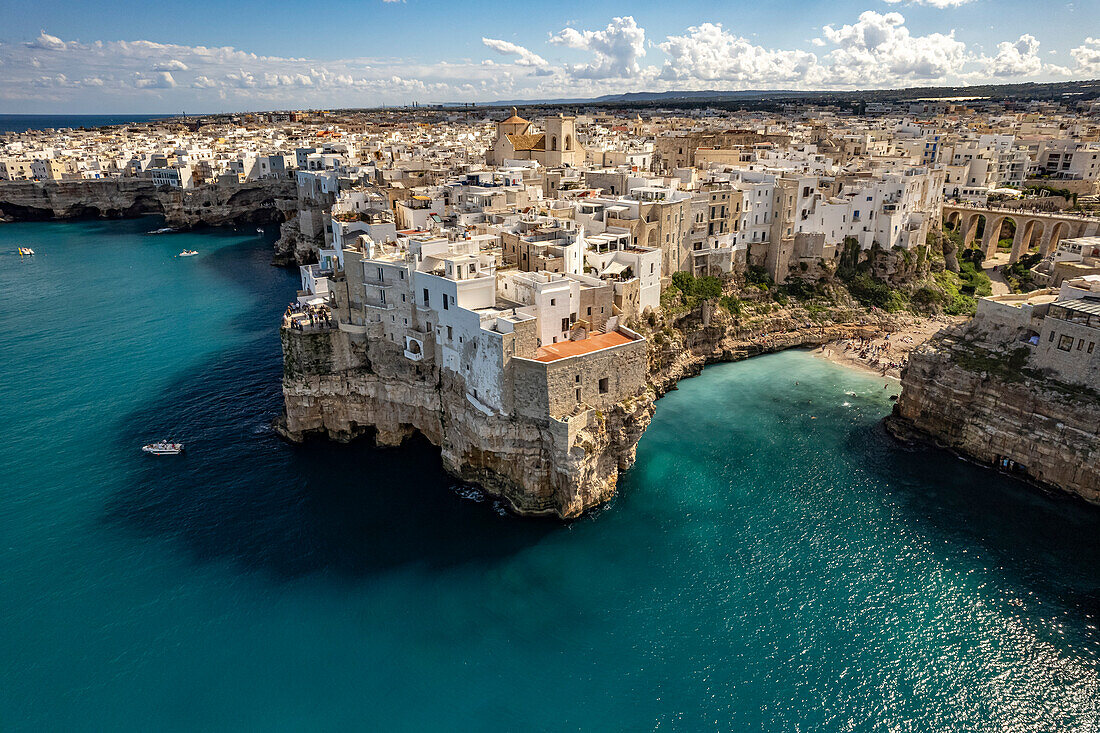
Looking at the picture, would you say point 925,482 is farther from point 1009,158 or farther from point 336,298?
point 1009,158

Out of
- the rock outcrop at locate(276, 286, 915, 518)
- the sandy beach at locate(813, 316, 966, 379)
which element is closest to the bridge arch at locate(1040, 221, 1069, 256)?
the sandy beach at locate(813, 316, 966, 379)

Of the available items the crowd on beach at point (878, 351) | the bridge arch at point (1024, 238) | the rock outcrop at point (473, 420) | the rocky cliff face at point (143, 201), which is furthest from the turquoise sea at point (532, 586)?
the rocky cliff face at point (143, 201)

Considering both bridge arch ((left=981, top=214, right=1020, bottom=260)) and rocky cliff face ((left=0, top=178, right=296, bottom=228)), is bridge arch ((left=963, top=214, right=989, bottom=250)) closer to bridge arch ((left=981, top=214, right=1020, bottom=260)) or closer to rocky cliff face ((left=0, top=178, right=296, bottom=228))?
bridge arch ((left=981, top=214, right=1020, bottom=260))

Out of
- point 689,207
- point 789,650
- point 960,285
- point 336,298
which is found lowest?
point 789,650

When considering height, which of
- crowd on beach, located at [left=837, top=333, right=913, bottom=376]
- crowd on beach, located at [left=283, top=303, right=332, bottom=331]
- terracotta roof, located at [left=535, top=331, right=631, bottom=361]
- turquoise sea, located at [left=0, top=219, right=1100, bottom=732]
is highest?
crowd on beach, located at [left=283, top=303, right=332, bottom=331]

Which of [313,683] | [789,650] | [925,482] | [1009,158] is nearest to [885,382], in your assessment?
[925,482]

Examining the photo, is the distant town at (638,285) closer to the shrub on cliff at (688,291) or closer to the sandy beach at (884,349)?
the shrub on cliff at (688,291)
